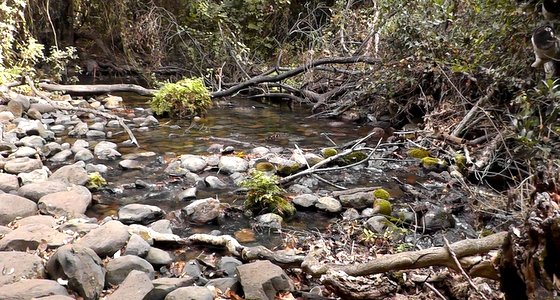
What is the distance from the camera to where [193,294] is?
2.57 m

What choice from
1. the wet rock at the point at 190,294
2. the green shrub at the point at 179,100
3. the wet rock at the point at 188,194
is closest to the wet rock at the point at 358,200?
the wet rock at the point at 188,194

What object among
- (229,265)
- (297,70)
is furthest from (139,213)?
(297,70)

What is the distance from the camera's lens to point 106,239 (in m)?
3.16

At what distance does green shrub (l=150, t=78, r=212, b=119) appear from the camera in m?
8.41

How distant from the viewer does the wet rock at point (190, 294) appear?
2.55m

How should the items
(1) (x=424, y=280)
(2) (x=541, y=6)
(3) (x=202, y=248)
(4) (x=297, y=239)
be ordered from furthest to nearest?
(4) (x=297, y=239), (3) (x=202, y=248), (2) (x=541, y=6), (1) (x=424, y=280)

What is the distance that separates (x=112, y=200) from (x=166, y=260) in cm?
146

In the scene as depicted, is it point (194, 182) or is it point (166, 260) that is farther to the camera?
point (194, 182)

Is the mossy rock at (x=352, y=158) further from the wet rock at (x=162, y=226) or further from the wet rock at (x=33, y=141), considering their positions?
the wet rock at (x=33, y=141)

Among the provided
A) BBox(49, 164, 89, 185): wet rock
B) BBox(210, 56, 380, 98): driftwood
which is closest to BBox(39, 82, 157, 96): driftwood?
BBox(210, 56, 380, 98): driftwood

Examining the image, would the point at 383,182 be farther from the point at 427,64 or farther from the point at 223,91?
the point at 223,91

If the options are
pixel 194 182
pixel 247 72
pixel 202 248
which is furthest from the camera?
pixel 247 72

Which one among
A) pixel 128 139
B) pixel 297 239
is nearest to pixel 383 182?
pixel 297 239

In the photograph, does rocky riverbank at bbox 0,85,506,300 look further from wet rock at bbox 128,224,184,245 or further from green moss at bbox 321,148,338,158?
green moss at bbox 321,148,338,158
